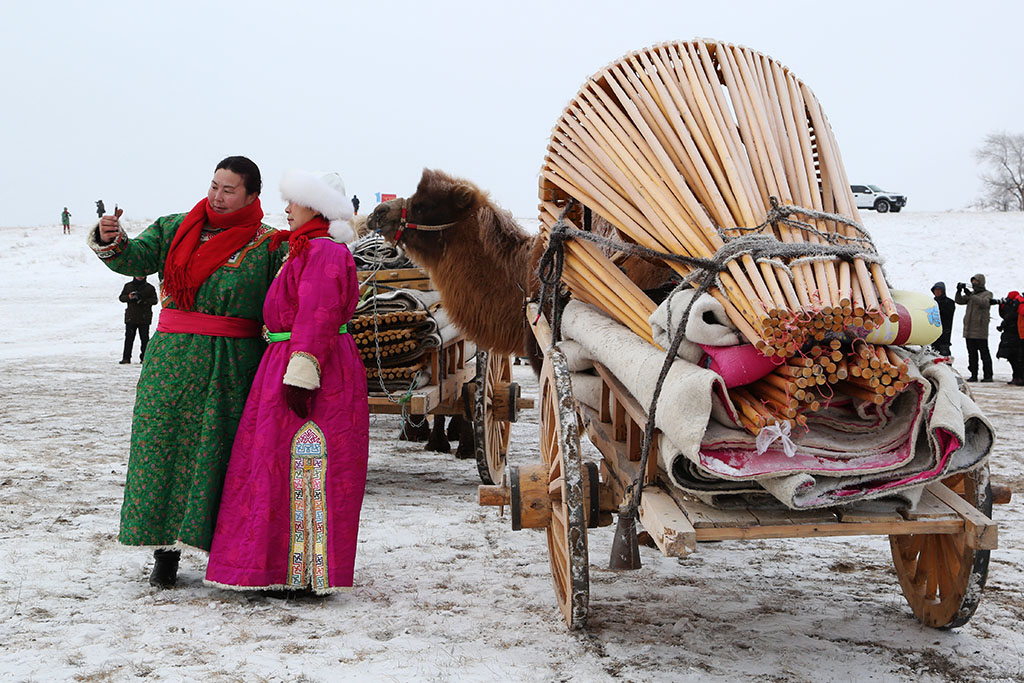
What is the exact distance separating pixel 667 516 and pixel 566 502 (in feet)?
1.82

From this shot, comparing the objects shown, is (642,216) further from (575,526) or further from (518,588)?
(518,588)

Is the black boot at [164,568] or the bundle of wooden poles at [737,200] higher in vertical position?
the bundle of wooden poles at [737,200]

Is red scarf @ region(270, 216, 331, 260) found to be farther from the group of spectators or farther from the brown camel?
the group of spectators

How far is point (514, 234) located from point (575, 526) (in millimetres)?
2886

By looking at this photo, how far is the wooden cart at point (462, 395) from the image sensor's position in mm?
5516

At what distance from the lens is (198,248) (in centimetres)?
380

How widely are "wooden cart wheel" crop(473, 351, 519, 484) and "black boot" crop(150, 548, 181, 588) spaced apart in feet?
7.45

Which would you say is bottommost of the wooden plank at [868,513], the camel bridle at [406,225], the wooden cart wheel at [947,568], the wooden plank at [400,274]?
the wooden cart wheel at [947,568]

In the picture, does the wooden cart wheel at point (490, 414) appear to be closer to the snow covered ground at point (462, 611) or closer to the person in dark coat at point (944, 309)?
the snow covered ground at point (462, 611)

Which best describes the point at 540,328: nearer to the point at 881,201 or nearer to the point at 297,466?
the point at 297,466

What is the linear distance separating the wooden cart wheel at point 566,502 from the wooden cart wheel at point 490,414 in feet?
7.30

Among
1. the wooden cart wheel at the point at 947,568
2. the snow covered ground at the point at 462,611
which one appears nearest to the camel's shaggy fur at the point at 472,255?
the snow covered ground at the point at 462,611

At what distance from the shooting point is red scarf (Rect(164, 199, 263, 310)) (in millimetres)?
3754

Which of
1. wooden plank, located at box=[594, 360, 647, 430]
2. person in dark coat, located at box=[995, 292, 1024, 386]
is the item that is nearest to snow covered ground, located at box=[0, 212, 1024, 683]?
wooden plank, located at box=[594, 360, 647, 430]
